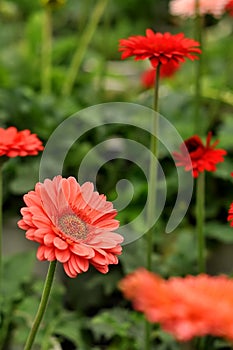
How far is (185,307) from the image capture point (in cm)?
38

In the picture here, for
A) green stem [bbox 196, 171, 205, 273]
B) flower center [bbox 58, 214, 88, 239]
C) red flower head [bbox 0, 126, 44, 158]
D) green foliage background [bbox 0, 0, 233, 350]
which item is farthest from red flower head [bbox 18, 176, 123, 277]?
green foliage background [bbox 0, 0, 233, 350]

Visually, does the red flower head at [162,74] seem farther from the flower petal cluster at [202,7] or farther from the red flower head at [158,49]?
the red flower head at [158,49]

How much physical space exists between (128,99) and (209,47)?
1.15ft

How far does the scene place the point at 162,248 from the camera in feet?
4.15

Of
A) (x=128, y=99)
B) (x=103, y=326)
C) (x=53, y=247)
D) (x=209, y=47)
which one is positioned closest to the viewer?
(x=53, y=247)

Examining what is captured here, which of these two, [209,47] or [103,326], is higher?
[209,47]

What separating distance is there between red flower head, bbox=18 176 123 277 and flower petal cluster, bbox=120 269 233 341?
172 mm

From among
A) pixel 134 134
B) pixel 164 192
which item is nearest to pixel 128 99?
pixel 134 134

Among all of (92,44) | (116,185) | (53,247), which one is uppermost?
(92,44)

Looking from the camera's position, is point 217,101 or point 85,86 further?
point 85,86

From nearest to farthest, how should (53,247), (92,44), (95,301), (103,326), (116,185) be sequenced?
(53,247) → (103,326) → (95,301) → (116,185) → (92,44)

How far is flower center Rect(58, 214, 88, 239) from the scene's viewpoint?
61 cm

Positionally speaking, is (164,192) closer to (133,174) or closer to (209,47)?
(133,174)

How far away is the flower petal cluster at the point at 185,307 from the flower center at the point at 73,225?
212 mm
